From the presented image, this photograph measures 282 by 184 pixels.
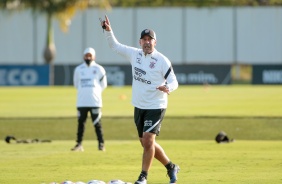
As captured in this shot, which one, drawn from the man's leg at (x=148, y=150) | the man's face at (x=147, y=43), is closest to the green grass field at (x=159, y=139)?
the man's leg at (x=148, y=150)

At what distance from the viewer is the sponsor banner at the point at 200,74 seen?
181 ft

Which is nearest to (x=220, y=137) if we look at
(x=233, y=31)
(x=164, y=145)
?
(x=164, y=145)

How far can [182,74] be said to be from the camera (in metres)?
55.4

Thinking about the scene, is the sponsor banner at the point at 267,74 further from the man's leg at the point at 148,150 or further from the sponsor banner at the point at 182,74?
the man's leg at the point at 148,150

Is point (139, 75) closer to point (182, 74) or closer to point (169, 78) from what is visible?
point (169, 78)

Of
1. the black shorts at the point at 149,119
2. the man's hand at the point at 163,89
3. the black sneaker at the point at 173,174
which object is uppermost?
the man's hand at the point at 163,89

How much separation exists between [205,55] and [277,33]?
5.87 metres

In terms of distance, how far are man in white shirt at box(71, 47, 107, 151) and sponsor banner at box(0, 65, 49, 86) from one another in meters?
34.5

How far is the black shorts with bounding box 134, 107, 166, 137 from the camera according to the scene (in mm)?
14008

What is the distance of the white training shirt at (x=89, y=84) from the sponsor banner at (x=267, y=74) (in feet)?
112

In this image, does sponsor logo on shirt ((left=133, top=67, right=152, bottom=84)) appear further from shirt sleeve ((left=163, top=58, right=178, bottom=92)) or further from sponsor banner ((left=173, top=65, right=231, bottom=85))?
sponsor banner ((left=173, top=65, right=231, bottom=85))

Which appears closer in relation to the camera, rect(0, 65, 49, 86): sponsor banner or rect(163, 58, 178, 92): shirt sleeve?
rect(163, 58, 178, 92): shirt sleeve

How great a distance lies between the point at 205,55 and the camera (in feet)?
239

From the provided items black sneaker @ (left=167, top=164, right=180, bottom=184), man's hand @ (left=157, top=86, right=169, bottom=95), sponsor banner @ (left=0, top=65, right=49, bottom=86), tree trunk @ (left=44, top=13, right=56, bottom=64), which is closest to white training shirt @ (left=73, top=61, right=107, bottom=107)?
black sneaker @ (left=167, top=164, right=180, bottom=184)
